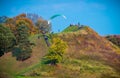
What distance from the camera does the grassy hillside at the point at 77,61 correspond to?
46.0m

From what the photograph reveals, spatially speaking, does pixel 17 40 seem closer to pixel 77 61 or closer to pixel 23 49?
pixel 23 49

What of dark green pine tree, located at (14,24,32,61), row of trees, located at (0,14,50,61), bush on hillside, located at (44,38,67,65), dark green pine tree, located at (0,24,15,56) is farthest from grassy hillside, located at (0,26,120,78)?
dark green pine tree, located at (0,24,15,56)

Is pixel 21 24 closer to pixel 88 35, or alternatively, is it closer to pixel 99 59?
pixel 88 35

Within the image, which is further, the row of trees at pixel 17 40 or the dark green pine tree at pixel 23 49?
the row of trees at pixel 17 40

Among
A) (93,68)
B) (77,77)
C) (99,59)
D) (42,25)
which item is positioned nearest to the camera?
(77,77)

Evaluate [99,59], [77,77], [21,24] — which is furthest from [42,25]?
[77,77]

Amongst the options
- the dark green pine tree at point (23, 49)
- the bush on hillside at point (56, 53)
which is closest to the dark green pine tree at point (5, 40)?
the dark green pine tree at point (23, 49)

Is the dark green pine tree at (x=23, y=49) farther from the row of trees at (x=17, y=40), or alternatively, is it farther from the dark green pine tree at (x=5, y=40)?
the dark green pine tree at (x=5, y=40)

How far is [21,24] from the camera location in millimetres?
57875

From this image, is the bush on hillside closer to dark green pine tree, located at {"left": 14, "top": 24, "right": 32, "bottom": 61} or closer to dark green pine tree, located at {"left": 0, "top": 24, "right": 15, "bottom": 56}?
dark green pine tree, located at {"left": 14, "top": 24, "right": 32, "bottom": 61}

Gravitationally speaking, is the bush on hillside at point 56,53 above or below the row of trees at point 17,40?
below

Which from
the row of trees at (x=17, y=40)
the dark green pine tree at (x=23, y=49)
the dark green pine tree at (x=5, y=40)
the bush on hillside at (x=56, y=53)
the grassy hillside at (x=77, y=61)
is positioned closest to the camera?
the grassy hillside at (x=77, y=61)

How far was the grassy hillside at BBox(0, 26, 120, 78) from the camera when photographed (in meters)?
46.0

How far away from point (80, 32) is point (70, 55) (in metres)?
7.06
